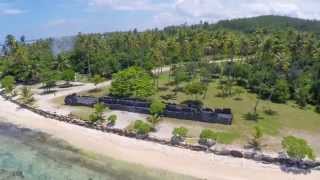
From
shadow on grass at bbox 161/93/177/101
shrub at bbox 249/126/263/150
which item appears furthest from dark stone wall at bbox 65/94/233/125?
shadow on grass at bbox 161/93/177/101

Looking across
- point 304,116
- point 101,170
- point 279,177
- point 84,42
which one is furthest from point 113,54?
point 279,177

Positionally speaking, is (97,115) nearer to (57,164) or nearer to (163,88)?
(57,164)

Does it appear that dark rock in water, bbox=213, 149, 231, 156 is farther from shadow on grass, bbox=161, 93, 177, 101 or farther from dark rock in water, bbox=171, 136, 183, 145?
shadow on grass, bbox=161, 93, 177, 101

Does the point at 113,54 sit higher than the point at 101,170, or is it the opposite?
the point at 113,54

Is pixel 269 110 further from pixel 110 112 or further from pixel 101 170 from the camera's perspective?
pixel 101 170

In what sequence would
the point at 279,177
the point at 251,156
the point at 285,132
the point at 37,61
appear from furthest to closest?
the point at 37,61
the point at 285,132
the point at 251,156
the point at 279,177

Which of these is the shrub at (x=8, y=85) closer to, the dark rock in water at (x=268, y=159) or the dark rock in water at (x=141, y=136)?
the dark rock in water at (x=141, y=136)

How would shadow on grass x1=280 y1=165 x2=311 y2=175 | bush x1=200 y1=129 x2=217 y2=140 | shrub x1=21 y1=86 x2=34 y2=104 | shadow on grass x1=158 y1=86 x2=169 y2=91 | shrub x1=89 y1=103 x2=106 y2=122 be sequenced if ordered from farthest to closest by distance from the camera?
1. shadow on grass x1=158 y1=86 x2=169 y2=91
2. shrub x1=21 y1=86 x2=34 y2=104
3. shrub x1=89 y1=103 x2=106 y2=122
4. bush x1=200 y1=129 x2=217 y2=140
5. shadow on grass x1=280 y1=165 x2=311 y2=175
